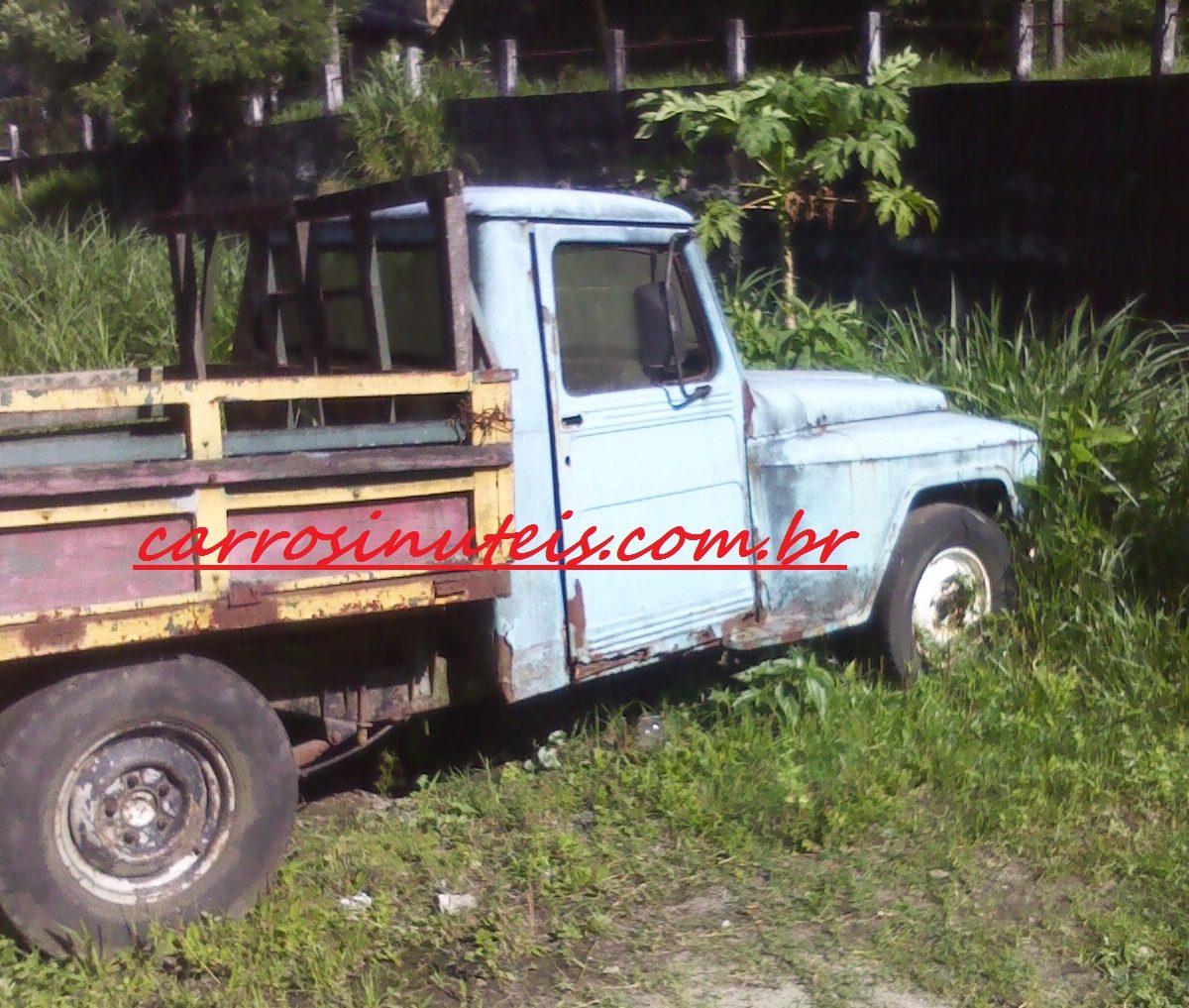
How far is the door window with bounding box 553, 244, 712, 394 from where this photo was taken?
440 centimetres

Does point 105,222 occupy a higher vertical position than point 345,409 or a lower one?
higher

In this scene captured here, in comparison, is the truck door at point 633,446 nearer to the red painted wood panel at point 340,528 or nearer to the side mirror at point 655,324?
the side mirror at point 655,324

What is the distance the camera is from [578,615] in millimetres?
4320

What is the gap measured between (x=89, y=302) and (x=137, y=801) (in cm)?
560

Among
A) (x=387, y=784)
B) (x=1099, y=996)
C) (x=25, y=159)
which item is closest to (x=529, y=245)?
(x=387, y=784)

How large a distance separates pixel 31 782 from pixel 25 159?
1754 centimetres

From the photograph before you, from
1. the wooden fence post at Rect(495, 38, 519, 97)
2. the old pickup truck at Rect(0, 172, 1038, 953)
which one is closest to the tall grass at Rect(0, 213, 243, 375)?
the old pickup truck at Rect(0, 172, 1038, 953)

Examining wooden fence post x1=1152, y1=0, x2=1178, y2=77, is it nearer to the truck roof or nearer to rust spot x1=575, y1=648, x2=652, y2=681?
the truck roof

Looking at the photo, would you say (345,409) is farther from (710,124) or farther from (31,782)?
(710,124)

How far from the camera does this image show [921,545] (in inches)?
209

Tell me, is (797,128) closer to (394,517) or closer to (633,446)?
(633,446)

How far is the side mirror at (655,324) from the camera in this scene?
14.6 feet

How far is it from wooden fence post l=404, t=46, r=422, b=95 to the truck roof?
10.2m

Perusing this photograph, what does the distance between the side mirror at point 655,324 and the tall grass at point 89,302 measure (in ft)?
12.6
